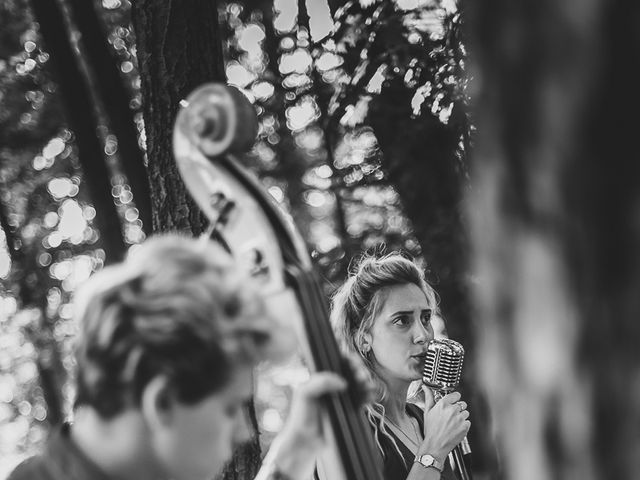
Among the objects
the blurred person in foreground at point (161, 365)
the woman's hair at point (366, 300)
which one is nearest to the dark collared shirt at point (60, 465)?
the blurred person in foreground at point (161, 365)

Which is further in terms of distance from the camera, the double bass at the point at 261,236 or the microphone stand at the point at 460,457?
the microphone stand at the point at 460,457

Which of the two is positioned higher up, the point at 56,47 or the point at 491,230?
the point at 56,47

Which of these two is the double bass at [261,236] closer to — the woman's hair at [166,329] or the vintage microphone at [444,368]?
the woman's hair at [166,329]

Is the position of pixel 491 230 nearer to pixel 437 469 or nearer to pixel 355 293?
pixel 437 469

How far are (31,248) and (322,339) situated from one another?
34.4ft

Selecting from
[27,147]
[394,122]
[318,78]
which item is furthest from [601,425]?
[27,147]

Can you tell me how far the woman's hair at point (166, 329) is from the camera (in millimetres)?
1564

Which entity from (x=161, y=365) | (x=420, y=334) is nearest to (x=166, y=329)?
(x=161, y=365)

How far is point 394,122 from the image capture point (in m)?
5.55

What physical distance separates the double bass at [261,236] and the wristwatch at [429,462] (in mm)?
1168

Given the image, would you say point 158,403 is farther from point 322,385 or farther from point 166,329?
point 322,385

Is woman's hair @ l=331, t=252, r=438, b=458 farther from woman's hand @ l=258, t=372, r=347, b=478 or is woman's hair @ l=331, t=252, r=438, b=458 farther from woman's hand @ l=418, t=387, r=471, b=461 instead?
woman's hand @ l=258, t=372, r=347, b=478

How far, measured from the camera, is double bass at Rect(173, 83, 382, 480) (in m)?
1.83

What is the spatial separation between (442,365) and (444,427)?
24 centimetres
